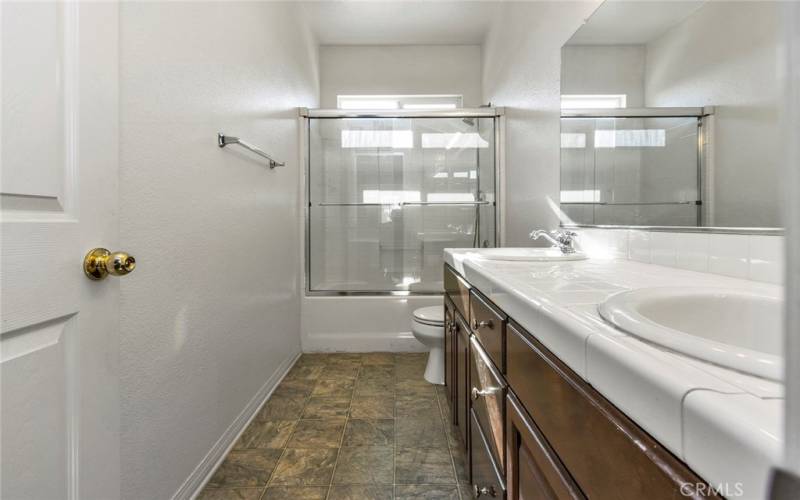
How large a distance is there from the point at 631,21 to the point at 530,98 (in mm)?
876

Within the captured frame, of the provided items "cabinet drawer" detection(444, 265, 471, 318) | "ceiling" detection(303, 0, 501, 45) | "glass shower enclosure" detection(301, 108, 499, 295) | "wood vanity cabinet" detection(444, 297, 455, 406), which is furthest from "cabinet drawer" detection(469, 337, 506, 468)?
"ceiling" detection(303, 0, 501, 45)

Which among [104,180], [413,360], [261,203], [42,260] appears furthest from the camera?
[413,360]

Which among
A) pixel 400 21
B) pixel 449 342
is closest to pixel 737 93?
pixel 449 342

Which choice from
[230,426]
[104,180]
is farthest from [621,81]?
[230,426]

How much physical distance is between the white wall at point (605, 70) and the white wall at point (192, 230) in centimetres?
143

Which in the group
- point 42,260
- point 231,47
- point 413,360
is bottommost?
point 413,360

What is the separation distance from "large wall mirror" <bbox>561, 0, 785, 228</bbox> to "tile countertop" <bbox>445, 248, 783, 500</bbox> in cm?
38

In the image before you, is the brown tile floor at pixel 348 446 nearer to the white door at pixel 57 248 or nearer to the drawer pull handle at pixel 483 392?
the drawer pull handle at pixel 483 392

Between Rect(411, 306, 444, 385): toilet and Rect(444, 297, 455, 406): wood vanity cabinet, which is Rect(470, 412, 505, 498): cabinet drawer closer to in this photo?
Rect(444, 297, 455, 406): wood vanity cabinet

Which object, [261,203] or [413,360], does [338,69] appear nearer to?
[261,203]

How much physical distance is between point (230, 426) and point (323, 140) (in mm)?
2096

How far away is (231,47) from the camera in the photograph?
5.07ft

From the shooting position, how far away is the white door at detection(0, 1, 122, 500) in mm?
585

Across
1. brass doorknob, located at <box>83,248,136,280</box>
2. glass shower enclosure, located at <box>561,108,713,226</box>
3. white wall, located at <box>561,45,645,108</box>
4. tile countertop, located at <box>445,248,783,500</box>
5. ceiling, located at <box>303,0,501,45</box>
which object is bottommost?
tile countertop, located at <box>445,248,783,500</box>
